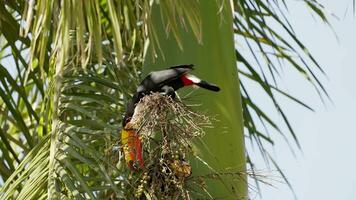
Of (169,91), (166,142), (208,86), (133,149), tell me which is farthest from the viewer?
(208,86)

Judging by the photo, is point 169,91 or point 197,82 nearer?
point 169,91

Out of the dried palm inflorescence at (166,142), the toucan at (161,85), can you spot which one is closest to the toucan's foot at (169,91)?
the toucan at (161,85)

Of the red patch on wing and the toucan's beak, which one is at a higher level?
the red patch on wing

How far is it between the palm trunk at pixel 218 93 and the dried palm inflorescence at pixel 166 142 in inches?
7.7

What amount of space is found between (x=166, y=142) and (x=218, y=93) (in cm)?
46

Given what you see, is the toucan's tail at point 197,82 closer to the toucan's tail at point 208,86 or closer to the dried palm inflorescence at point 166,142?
the toucan's tail at point 208,86

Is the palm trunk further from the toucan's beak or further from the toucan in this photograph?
the toucan's beak

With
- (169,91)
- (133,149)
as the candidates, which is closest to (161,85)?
(169,91)

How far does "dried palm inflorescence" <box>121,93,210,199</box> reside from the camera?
2459mm

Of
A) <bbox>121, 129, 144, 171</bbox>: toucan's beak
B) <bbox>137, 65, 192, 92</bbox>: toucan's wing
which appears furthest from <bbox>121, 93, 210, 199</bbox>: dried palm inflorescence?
<bbox>137, 65, 192, 92</bbox>: toucan's wing

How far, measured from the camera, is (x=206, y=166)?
9.08ft

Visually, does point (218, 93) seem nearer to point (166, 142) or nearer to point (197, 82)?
point (197, 82)

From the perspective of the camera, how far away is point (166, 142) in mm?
2463

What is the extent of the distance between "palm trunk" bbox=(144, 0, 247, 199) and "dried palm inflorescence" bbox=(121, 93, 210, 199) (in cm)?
20
